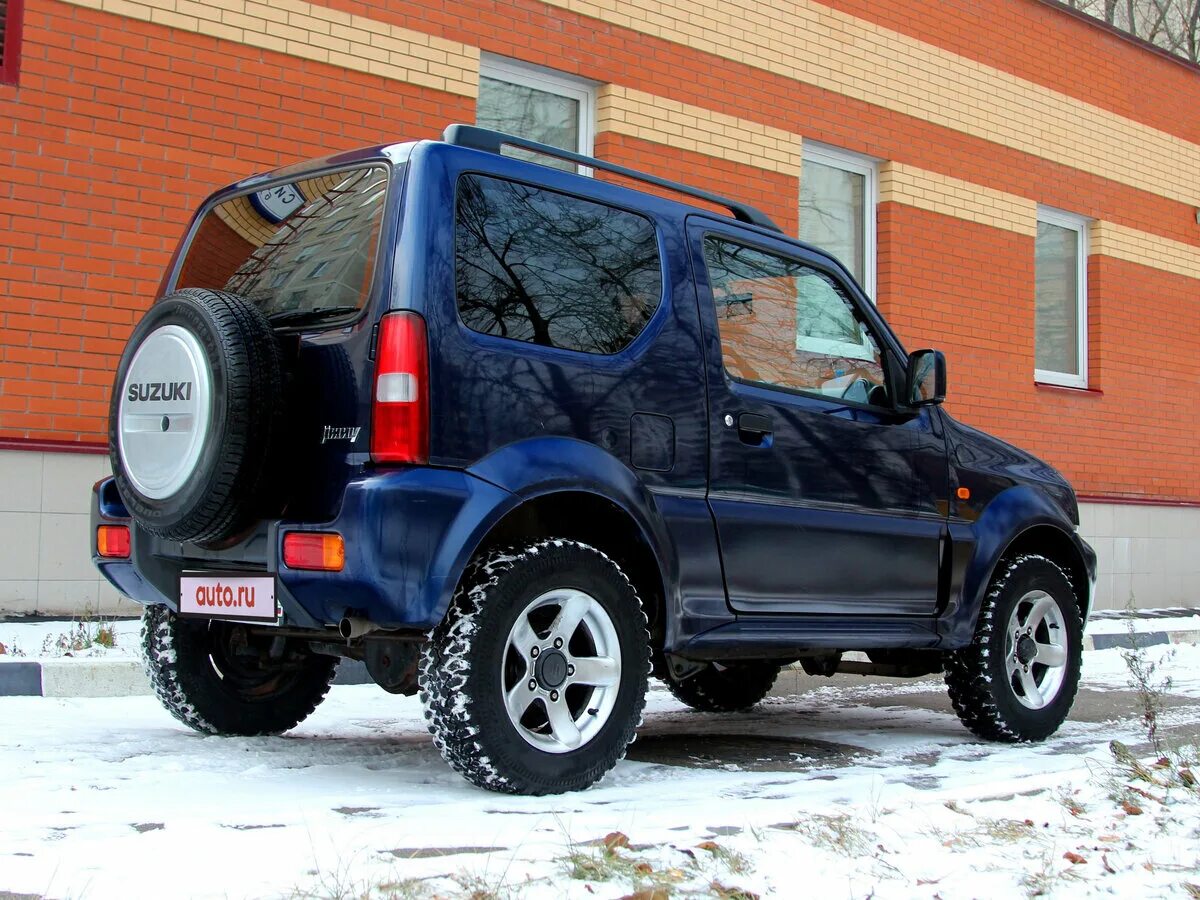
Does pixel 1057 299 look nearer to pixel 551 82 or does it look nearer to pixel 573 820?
pixel 551 82

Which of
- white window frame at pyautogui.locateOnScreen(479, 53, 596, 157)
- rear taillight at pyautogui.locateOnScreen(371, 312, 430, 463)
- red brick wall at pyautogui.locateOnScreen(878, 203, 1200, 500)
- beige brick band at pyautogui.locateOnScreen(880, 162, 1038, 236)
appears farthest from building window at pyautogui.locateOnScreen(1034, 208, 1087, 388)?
rear taillight at pyautogui.locateOnScreen(371, 312, 430, 463)

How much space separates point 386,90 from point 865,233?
506cm

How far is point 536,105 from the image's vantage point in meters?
11.0

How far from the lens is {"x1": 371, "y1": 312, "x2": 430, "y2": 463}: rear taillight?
4.08m

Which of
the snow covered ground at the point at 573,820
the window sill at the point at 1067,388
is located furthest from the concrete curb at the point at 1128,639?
the snow covered ground at the point at 573,820

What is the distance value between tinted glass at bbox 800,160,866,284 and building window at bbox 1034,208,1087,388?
8.54 ft

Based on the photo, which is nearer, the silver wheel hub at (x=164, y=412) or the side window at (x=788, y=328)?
the silver wheel hub at (x=164, y=412)

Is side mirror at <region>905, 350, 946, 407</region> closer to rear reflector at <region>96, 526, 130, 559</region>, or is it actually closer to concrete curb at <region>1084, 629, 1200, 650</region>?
rear reflector at <region>96, 526, 130, 559</region>

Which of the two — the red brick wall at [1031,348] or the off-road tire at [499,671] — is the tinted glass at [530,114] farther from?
the off-road tire at [499,671]

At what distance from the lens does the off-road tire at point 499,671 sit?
4.13 metres

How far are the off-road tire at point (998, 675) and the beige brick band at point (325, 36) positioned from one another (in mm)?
5718

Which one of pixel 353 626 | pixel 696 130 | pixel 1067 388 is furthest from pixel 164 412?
pixel 1067 388

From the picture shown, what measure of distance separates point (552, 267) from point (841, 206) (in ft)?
29.2

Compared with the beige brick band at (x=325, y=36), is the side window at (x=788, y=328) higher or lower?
lower
